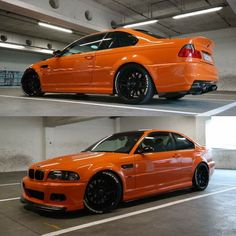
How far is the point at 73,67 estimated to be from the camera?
6043 millimetres

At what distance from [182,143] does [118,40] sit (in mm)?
2434

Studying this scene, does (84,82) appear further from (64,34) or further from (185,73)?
(64,34)

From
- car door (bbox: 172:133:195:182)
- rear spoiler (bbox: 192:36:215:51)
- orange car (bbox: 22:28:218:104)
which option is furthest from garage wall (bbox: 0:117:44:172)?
rear spoiler (bbox: 192:36:215:51)

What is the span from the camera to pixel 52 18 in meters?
8.84

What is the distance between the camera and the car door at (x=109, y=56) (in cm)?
540

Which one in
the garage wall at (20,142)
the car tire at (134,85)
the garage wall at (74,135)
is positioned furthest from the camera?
the garage wall at (74,135)

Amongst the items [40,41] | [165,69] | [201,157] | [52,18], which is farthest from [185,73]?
[40,41]

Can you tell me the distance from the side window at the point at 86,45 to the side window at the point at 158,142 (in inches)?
77.7

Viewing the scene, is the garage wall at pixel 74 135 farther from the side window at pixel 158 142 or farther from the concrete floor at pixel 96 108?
the side window at pixel 158 142

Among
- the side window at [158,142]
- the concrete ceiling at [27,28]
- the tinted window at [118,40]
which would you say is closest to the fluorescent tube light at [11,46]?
the concrete ceiling at [27,28]

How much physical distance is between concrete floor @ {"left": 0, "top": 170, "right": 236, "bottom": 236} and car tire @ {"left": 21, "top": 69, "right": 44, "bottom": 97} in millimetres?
2389

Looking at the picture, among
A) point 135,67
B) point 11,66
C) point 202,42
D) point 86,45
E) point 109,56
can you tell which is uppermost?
point 11,66

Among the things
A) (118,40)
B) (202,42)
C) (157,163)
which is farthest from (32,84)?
(202,42)

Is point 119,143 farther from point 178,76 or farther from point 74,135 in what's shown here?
point 74,135
